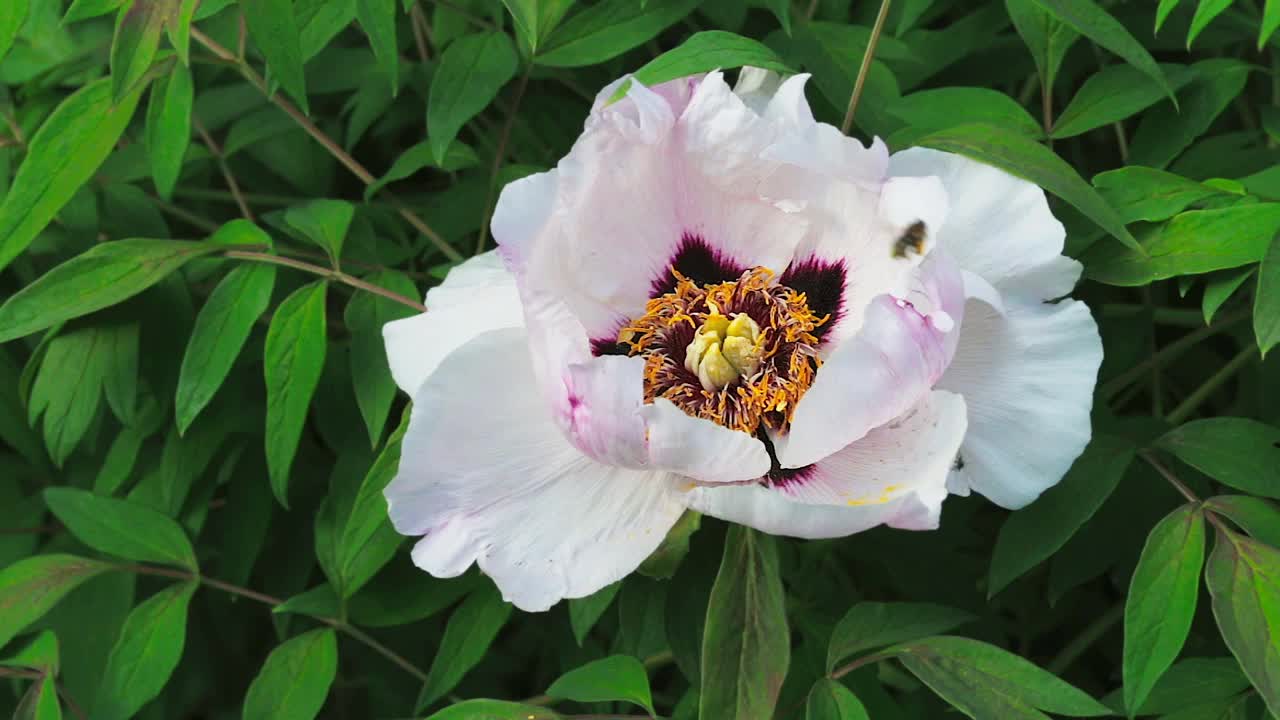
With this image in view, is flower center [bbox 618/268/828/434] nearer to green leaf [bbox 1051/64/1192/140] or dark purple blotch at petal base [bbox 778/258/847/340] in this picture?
dark purple blotch at petal base [bbox 778/258/847/340]

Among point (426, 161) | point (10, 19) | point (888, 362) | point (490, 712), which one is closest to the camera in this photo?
point (888, 362)

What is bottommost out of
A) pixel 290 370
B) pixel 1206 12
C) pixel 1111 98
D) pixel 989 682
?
pixel 989 682

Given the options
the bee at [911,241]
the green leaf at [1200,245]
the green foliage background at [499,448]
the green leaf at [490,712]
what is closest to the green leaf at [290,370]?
the green foliage background at [499,448]

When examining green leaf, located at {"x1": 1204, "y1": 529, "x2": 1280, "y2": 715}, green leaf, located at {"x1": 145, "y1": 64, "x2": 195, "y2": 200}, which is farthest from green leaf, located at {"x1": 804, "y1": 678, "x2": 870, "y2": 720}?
green leaf, located at {"x1": 145, "y1": 64, "x2": 195, "y2": 200}

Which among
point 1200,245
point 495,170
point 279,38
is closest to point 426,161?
point 495,170

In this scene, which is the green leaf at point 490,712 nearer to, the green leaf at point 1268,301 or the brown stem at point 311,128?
the brown stem at point 311,128

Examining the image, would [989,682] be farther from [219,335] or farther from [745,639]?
[219,335]
